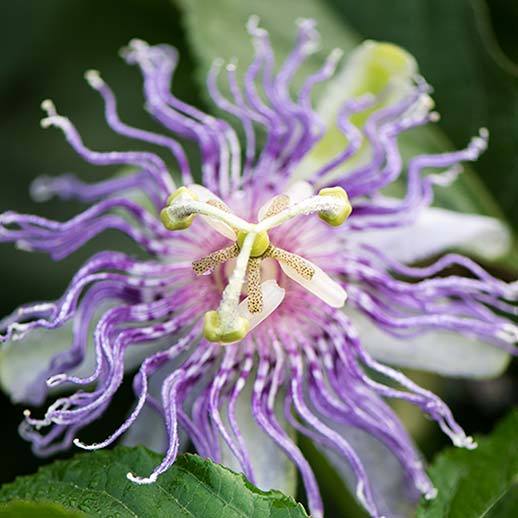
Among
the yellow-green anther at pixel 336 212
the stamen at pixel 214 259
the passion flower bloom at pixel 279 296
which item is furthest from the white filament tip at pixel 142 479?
the yellow-green anther at pixel 336 212

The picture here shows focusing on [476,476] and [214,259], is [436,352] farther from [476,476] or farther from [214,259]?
[214,259]

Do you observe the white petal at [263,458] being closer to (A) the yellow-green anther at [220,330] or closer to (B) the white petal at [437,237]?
(A) the yellow-green anther at [220,330]

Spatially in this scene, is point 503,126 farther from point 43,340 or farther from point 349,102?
point 43,340

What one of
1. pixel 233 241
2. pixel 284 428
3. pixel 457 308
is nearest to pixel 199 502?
pixel 284 428

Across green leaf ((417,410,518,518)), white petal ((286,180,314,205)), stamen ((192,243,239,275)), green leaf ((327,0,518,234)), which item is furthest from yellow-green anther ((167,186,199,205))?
green leaf ((327,0,518,234))

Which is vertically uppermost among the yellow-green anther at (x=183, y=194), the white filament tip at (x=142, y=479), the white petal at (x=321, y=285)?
the yellow-green anther at (x=183, y=194)

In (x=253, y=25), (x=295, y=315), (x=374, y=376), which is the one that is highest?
(x=253, y=25)
